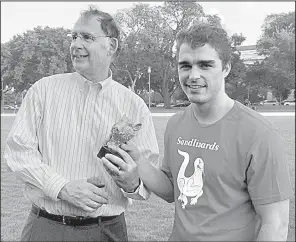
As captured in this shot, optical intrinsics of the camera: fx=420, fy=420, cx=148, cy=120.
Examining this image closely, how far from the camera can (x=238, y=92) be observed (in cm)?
4394

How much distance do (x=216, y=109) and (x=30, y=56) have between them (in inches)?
2076

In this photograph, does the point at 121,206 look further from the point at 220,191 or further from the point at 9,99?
the point at 9,99

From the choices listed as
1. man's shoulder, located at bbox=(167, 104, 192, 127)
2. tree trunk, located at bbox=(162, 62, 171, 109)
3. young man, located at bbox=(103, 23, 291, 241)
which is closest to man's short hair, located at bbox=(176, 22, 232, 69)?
young man, located at bbox=(103, 23, 291, 241)

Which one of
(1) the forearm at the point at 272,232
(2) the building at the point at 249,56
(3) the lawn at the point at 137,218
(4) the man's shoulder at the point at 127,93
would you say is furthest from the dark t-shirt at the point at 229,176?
(2) the building at the point at 249,56

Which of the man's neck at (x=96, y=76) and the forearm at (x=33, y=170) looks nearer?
the forearm at (x=33, y=170)

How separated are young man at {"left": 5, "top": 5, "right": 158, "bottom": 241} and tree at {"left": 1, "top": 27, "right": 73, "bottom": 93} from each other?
143 feet

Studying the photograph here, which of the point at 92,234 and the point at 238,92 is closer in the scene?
the point at 92,234

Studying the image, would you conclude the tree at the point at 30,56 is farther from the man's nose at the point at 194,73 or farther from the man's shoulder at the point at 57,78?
the man's nose at the point at 194,73

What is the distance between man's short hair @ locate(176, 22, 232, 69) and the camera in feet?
7.38

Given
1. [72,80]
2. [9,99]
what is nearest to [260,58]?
[9,99]

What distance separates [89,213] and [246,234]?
3.62ft

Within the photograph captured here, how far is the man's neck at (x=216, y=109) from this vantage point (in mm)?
2301

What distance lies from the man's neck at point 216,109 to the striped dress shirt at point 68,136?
76 cm

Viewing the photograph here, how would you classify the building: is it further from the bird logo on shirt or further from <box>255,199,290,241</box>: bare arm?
<box>255,199,290,241</box>: bare arm
